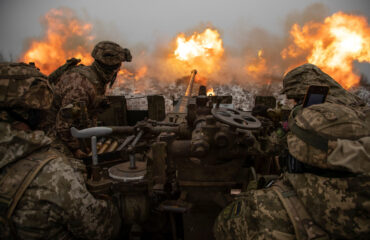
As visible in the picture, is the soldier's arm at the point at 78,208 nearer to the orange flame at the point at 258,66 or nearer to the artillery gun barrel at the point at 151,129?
the artillery gun barrel at the point at 151,129

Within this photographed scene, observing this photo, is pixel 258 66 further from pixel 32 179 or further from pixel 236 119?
pixel 32 179

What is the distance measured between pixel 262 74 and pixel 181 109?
12266 mm

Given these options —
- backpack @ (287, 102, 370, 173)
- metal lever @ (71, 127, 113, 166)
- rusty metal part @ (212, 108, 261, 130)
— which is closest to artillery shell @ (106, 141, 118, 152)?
metal lever @ (71, 127, 113, 166)

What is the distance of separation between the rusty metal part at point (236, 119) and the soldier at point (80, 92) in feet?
8.81

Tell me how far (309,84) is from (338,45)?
1015cm

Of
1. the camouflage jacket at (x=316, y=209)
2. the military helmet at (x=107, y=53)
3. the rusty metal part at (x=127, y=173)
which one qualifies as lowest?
the rusty metal part at (x=127, y=173)

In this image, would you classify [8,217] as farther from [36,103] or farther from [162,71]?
[162,71]

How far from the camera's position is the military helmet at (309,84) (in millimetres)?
3619

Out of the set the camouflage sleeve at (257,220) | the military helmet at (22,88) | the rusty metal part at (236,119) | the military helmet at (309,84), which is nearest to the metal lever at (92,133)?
the military helmet at (22,88)

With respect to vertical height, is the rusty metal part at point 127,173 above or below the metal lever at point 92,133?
below

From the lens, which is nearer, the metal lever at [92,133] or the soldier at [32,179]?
the soldier at [32,179]

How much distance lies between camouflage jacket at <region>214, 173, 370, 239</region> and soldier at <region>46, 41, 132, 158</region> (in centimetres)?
325

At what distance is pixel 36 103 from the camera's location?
Answer: 1.90m

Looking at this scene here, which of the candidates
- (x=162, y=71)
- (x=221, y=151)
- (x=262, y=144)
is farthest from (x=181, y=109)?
(x=162, y=71)
